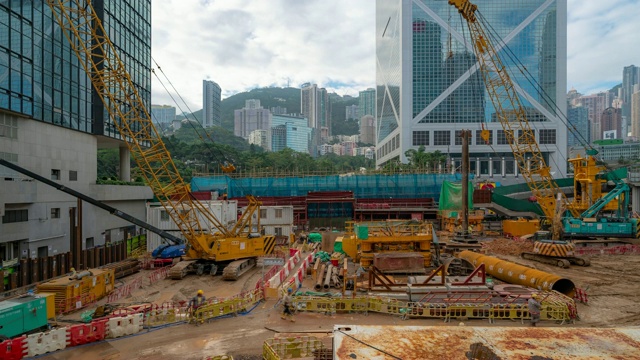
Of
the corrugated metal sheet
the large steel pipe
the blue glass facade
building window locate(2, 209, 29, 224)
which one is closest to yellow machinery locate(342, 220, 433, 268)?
the large steel pipe

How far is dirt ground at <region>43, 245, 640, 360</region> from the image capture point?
1039 cm

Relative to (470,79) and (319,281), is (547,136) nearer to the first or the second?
(470,79)

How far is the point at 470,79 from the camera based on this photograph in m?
81.4

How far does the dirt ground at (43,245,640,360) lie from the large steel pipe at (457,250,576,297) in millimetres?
1001

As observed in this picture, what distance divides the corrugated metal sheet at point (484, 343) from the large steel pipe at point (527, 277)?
35.0 ft

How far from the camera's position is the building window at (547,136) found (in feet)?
259

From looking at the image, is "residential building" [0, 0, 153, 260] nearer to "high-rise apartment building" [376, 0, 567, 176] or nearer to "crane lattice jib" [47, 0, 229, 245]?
"crane lattice jib" [47, 0, 229, 245]

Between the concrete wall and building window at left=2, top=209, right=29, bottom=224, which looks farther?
the concrete wall

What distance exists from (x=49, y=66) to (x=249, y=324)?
2344cm

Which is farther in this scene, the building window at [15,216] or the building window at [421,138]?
the building window at [421,138]

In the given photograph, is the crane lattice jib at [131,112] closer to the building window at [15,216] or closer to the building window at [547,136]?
the building window at [15,216]

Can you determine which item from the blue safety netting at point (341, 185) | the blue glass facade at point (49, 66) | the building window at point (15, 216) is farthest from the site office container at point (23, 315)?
the blue safety netting at point (341, 185)

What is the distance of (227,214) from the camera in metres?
31.0

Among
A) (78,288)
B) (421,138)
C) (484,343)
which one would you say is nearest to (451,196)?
(78,288)
